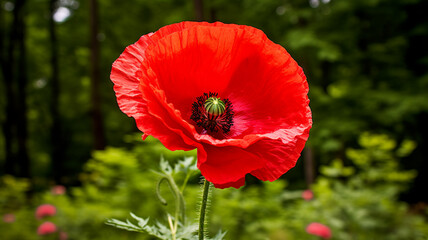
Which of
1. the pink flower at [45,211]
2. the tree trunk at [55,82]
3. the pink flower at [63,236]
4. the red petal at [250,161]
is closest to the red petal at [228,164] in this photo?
the red petal at [250,161]

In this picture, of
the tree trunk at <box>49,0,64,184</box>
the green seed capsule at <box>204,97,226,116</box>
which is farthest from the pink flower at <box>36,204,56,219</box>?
the tree trunk at <box>49,0,64,184</box>

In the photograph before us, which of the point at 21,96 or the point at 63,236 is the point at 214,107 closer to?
the point at 63,236

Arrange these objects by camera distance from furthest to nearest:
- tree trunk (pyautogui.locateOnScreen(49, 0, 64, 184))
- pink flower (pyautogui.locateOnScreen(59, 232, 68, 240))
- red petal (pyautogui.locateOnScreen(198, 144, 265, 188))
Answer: tree trunk (pyautogui.locateOnScreen(49, 0, 64, 184)) → pink flower (pyautogui.locateOnScreen(59, 232, 68, 240)) → red petal (pyautogui.locateOnScreen(198, 144, 265, 188))

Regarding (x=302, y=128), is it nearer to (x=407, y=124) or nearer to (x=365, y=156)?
(x=365, y=156)

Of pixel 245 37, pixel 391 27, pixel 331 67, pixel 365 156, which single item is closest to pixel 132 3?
pixel 331 67

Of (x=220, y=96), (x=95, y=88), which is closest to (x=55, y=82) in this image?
(x=95, y=88)

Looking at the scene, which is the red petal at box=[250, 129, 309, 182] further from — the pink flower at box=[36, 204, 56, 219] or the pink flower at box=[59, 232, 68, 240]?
the pink flower at box=[36, 204, 56, 219]

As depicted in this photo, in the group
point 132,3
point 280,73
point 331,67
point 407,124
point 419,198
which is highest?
point 132,3
